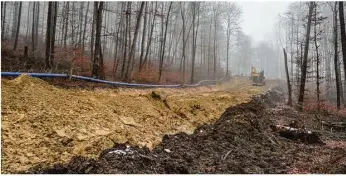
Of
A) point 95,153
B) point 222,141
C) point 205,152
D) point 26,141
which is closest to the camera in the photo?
point 26,141

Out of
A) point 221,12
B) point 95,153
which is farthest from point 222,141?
point 221,12

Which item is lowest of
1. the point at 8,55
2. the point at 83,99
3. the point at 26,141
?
the point at 26,141

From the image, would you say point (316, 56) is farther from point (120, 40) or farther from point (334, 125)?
point (120, 40)

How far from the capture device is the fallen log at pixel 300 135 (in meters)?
10.1

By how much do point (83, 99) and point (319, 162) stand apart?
6.45m

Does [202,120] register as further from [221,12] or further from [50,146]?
[221,12]

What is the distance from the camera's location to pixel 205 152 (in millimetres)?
7824

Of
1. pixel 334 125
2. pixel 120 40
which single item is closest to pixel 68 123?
pixel 334 125

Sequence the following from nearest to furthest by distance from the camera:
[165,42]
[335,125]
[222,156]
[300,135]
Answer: [222,156] < [300,135] < [335,125] < [165,42]

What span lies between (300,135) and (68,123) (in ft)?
24.3

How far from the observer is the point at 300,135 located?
10344 millimetres

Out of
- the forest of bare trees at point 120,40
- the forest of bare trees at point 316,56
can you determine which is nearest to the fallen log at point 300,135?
the forest of bare trees at point 316,56

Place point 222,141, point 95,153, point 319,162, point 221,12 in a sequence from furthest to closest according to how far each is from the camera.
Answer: point 221,12 → point 222,141 → point 319,162 → point 95,153

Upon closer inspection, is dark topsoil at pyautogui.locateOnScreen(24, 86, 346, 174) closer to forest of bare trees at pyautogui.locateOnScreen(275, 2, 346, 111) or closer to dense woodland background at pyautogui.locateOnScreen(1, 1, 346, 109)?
dense woodland background at pyautogui.locateOnScreen(1, 1, 346, 109)
